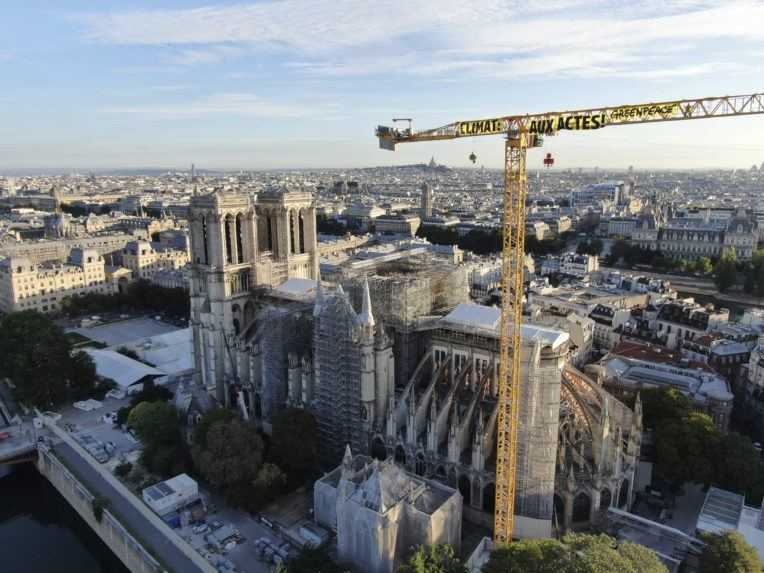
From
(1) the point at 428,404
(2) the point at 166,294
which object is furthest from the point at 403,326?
(2) the point at 166,294

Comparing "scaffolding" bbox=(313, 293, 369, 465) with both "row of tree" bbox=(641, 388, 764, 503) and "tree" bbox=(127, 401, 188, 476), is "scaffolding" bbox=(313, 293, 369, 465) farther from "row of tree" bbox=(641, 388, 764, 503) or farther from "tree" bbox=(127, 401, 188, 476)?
"row of tree" bbox=(641, 388, 764, 503)

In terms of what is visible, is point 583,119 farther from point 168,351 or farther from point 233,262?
point 168,351

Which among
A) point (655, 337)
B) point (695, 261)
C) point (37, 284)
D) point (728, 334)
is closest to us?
point (728, 334)

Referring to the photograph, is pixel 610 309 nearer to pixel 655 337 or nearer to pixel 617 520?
pixel 655 337

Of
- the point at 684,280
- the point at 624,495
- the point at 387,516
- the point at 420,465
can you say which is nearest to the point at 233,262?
the point at 420,465

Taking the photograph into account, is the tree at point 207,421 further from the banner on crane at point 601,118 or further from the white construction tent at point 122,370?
the banner on crane at point 601,118

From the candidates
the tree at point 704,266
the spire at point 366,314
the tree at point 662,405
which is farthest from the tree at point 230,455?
the tree at point 704,266

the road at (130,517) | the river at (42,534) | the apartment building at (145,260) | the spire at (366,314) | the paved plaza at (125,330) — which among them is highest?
the spire at (366,314)
